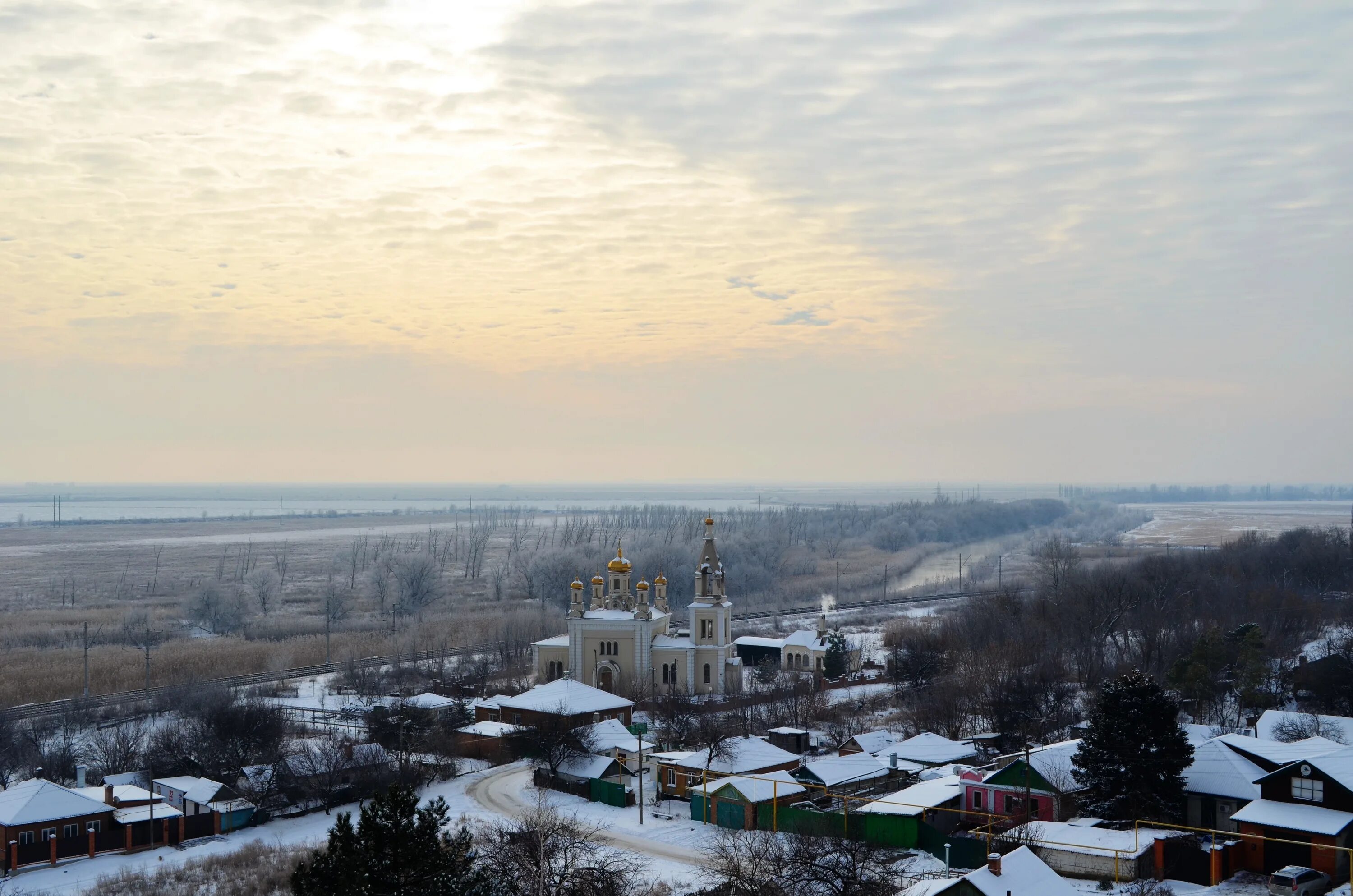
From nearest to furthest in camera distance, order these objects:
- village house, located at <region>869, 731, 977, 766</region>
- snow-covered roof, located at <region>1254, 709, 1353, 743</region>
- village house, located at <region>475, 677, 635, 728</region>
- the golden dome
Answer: snow-covered roof, located at <region>1254, 709, 1353, 743</region>
village house, located at <region>869, 731, 977, 766</region>
village house, located at <region>475, 677, 635, 728</region>
the golden dome

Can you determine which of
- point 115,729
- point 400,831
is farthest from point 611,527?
point 400,831

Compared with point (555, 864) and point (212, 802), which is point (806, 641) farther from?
point (555, 864)

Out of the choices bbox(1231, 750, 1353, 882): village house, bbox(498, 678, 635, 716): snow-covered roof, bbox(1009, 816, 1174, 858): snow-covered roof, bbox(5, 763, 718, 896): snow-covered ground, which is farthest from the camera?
bbox(498, 678, 635, 716): snow-covered roof

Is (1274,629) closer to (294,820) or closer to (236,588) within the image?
(294,820)

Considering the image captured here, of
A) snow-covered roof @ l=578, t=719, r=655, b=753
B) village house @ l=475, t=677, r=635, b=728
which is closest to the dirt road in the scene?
snow-covered roof @ l=578, t=719, r=655, b=753

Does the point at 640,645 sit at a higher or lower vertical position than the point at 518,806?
higher

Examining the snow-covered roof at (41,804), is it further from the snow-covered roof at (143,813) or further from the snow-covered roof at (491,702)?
the snow-covered roof at (491,702)

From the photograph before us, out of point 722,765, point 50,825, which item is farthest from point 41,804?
point 722,765

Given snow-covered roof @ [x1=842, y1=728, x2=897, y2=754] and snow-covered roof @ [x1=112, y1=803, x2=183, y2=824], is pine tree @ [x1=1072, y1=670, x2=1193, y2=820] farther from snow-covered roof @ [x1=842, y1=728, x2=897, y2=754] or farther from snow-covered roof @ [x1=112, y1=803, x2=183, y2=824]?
snow-covered roof @ [x1=112, y1=803, x2=183, y2=824]
